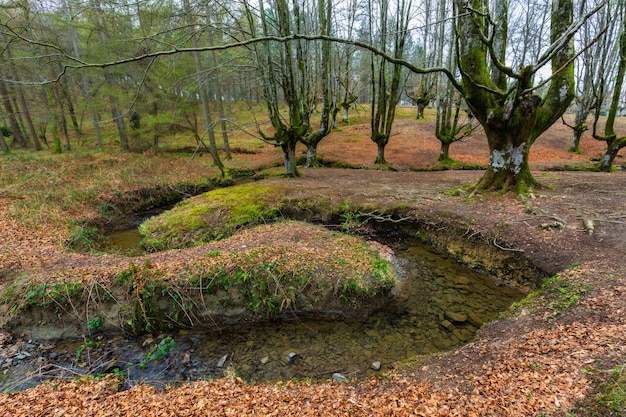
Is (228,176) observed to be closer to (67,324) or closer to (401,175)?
(401,175)

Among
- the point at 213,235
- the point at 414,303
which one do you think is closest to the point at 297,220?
the point at 213,235

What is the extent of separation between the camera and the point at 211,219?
9172 millimetres

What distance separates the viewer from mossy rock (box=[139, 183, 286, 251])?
8484 millimetres

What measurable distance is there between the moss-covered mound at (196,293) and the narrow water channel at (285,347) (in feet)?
0.92

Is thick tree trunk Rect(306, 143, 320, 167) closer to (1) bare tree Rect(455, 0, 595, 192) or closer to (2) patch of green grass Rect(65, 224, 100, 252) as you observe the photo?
(1) bare tree Rect(455, 0, 595, 192)

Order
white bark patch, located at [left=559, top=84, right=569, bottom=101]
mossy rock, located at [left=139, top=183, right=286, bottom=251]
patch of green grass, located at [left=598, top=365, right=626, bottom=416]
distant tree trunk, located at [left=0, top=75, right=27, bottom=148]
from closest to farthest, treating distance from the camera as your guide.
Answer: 1. patch of green grass, located at [left=598, top=365, right=626, bottom=416]
2. white bark patch, located at [left=559, top=84, right=569, bottom=101]
3. mossy rock, located at [left=139, top=183, right=286, bottom=251]
4. distant tree trunk, located at [left=0, top=75, right=27, bottom=148]

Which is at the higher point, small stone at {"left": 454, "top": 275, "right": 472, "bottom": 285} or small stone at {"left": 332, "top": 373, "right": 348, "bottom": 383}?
small stone at {"left": 332, "top": 373, "right": 348, "bottom": 383}

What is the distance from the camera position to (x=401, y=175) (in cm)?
1398

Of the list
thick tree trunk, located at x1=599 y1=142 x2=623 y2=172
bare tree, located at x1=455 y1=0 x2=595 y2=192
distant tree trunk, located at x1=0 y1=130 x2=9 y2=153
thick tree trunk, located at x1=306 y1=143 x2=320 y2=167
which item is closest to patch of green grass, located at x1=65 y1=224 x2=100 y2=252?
thick tree trunk, located at x1=306 y1=143 x2=320 y2=167

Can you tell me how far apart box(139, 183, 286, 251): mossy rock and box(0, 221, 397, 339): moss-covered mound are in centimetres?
219

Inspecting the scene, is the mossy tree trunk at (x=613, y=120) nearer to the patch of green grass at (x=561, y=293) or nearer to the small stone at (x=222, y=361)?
the patch of green grass at (x=561, y=293)

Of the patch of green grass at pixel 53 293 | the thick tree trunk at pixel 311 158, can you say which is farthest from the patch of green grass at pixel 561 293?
the thick tree trunk at pixel 311 158

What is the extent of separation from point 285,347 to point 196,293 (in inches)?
79.8

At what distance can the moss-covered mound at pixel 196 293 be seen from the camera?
5.31 meters
